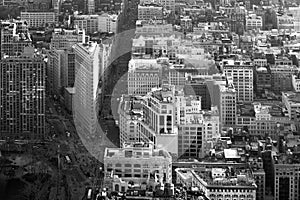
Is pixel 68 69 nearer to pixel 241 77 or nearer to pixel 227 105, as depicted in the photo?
pixel 227 105

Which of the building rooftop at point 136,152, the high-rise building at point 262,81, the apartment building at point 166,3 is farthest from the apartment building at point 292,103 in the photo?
the apartment building at point 166,3

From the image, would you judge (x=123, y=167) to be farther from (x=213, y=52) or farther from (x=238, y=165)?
(x=213, y=52)

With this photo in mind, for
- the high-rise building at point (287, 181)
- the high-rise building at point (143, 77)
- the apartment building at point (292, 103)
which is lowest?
the high-rise building at point (287, 181)

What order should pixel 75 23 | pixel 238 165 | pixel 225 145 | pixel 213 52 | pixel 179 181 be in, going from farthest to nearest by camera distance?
1. pixel 75 23
2. pixel 213 52
3. pixel 225 145
4. pixel 238 165
5. pixel 179 181

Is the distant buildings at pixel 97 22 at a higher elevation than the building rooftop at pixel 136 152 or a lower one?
higher

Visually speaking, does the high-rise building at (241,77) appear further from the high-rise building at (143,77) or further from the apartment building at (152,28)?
the apartment building at (152,28)

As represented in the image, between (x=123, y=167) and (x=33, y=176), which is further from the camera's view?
(x=33, y=176)

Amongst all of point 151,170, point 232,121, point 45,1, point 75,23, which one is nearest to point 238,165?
point 151,170
